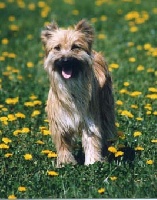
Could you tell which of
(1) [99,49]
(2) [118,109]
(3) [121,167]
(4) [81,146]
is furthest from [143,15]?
(3) [121,167]

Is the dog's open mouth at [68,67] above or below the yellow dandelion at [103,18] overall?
below

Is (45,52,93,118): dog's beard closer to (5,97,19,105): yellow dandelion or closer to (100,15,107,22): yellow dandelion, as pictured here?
(5,97,19,105): yellow dandelion

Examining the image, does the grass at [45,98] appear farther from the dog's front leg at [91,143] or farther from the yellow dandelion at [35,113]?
the dog's front leg at [91,143]

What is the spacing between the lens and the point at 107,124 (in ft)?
28.5

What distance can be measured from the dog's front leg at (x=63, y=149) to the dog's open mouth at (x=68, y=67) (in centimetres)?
77

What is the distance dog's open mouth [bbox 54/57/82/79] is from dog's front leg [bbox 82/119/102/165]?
2.22ft

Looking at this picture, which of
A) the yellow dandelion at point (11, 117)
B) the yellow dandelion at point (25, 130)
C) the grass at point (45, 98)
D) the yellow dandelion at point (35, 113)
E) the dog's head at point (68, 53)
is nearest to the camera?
the grass at point (45, 98)

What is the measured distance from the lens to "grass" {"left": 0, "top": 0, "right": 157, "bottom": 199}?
24.8 ft

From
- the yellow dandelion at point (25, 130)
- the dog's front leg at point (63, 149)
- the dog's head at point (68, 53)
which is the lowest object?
the dog's front leg at point (63, 149)

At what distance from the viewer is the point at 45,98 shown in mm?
10656

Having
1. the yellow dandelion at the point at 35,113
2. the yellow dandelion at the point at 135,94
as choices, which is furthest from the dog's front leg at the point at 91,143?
the yellow dandelion at the point at 135,94

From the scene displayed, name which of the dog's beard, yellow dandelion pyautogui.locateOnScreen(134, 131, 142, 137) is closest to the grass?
yellow dandelion pyautogui.locateOnScreen(134, 131, 142, 137)

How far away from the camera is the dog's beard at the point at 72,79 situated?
25.6ft

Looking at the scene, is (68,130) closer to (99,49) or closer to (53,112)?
(53,112)
